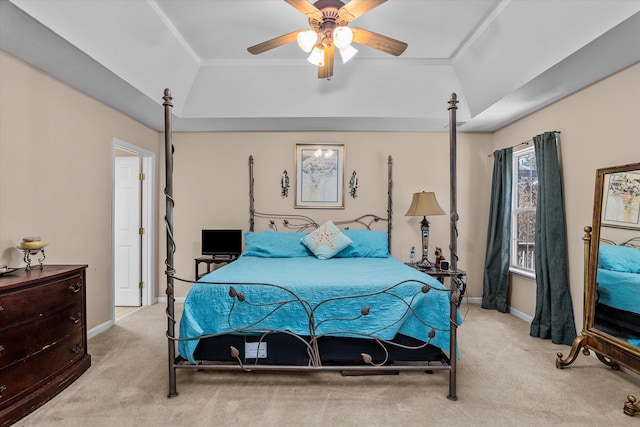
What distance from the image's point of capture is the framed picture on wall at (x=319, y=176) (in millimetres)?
4461

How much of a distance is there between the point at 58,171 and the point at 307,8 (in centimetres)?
262

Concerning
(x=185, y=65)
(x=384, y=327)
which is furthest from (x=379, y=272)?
(x=185, y=65)

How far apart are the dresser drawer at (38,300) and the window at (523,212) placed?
4655mm

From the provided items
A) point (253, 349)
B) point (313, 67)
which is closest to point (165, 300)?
point (253, 349)

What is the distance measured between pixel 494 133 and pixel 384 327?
359 centimetres

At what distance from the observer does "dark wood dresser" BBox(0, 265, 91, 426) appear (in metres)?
1.91

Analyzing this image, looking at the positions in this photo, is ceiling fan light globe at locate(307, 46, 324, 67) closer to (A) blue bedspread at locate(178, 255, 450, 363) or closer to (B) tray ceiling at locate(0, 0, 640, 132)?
(B) tray ceiling at locate(0, 0, 640, 132)

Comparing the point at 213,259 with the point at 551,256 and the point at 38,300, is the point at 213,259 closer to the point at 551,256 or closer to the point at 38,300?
the point at 38,300

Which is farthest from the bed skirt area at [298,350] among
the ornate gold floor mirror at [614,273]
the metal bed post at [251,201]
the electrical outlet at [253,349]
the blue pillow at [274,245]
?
the metal bed post at [251,201]

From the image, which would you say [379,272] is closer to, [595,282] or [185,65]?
[595,282]

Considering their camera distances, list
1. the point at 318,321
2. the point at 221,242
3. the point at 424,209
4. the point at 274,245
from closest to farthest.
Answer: the point at 318,321, the point at 274,245, the point at 424,209, the point at 221,242

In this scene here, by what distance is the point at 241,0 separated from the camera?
8.53 feet

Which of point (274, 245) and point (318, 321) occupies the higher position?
point (274, 245)

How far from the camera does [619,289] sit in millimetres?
2324
